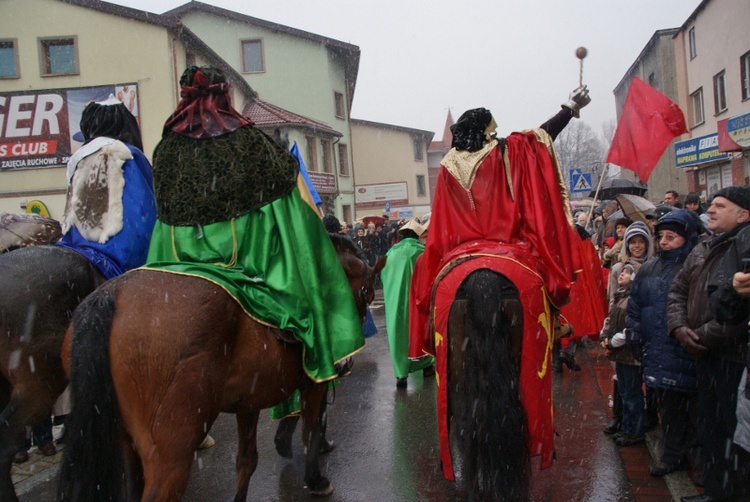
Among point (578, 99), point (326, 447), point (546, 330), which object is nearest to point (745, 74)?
point (578, 99)

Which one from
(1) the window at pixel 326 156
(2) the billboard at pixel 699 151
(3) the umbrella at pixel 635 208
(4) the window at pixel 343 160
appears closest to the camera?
(3) the umbrella at pixel 635 208

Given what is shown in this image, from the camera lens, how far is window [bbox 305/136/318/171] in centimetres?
3167

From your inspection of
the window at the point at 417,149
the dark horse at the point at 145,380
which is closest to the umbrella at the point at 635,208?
the dark horse at the point at 145,380

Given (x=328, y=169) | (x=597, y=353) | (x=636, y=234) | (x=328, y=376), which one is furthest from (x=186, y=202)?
(x=328, y=169)

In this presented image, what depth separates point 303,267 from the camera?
3.69 metres

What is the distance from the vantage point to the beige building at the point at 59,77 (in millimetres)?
21406

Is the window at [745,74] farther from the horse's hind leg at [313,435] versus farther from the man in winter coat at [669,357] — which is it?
the horse's hind leg at [313,435]

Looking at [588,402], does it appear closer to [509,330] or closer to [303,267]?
[509,330]

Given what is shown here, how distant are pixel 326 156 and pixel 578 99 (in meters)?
30.0

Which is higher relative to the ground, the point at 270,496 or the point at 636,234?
the point at 636,234

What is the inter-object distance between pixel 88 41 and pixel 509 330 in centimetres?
2224

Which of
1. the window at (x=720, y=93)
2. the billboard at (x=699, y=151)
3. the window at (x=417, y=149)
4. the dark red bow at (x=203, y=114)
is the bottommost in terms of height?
the dark red bow at (x=203, y=114)

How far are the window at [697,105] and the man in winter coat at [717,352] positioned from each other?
22.9m

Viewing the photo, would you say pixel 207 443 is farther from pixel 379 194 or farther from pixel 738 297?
pixel 379 194
